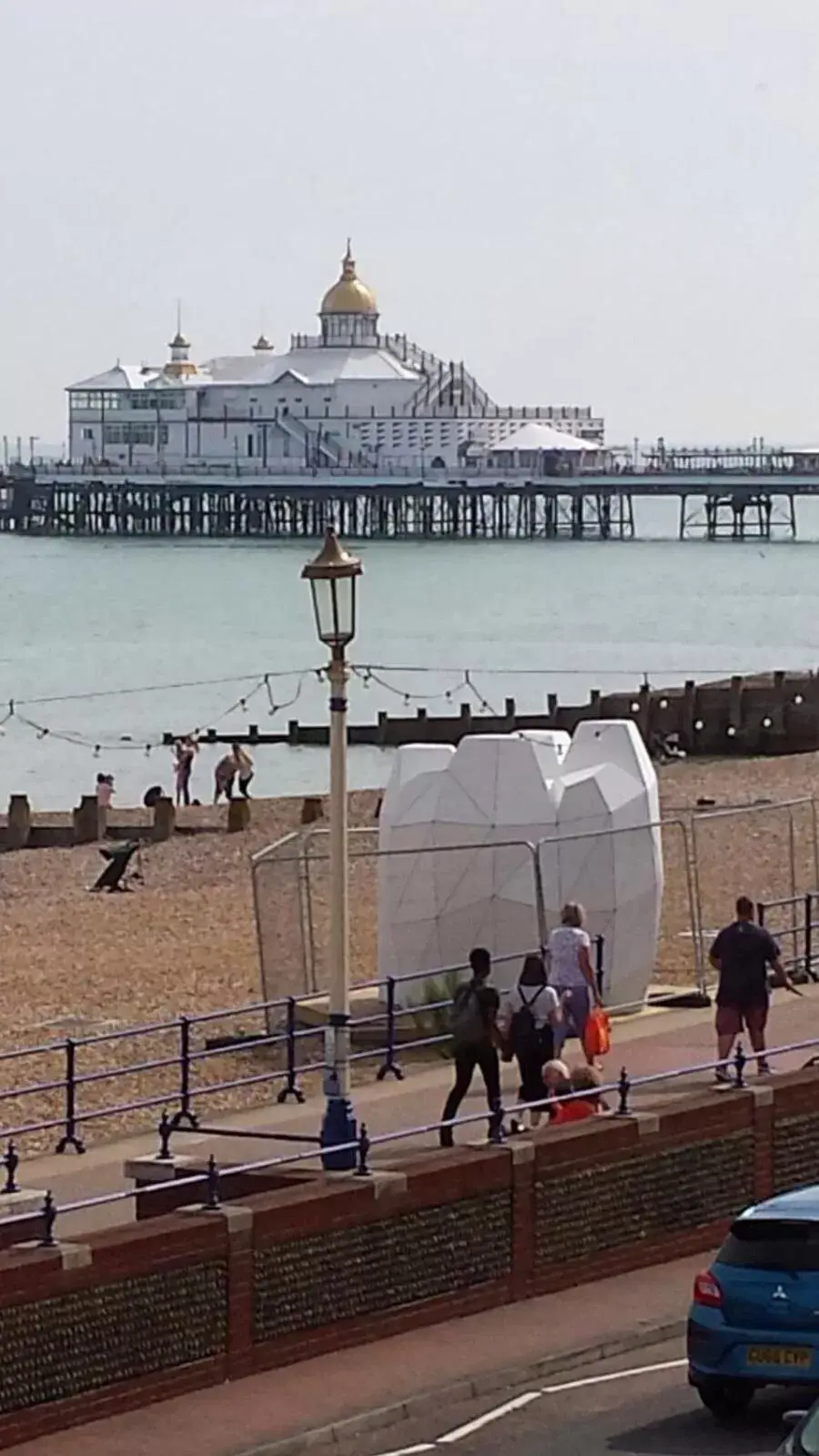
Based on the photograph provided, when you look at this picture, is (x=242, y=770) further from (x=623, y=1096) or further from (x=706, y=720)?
(x=623, y=1096)

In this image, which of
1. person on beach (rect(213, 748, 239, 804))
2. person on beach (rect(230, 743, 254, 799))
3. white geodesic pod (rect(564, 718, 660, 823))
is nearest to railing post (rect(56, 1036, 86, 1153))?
white geodesic pod (rect(564, 718, 660, 823))

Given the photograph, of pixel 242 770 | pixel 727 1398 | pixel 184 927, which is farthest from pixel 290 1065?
pixel 242 770

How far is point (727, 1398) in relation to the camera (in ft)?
38.5

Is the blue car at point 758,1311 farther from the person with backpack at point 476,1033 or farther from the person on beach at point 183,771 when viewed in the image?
the person on beach at point 183,771

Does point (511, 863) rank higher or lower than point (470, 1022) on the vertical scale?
higher

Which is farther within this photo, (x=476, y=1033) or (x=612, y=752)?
(x=612, y=752)

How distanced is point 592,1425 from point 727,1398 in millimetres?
578

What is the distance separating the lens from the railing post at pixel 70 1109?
16531 millimetres

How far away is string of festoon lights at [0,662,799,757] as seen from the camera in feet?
236

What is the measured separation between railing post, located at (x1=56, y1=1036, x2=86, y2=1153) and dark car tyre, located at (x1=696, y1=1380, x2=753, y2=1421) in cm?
540

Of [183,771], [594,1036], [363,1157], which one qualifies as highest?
[363,1157]

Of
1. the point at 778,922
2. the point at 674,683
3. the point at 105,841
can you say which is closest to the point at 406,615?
the point at 674,683

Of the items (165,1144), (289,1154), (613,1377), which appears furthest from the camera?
(289,1154)

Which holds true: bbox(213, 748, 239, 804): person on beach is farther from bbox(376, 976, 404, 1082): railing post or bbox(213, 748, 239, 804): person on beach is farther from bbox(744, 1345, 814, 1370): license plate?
bbox(744, 1345, 814, 1370): license plate
